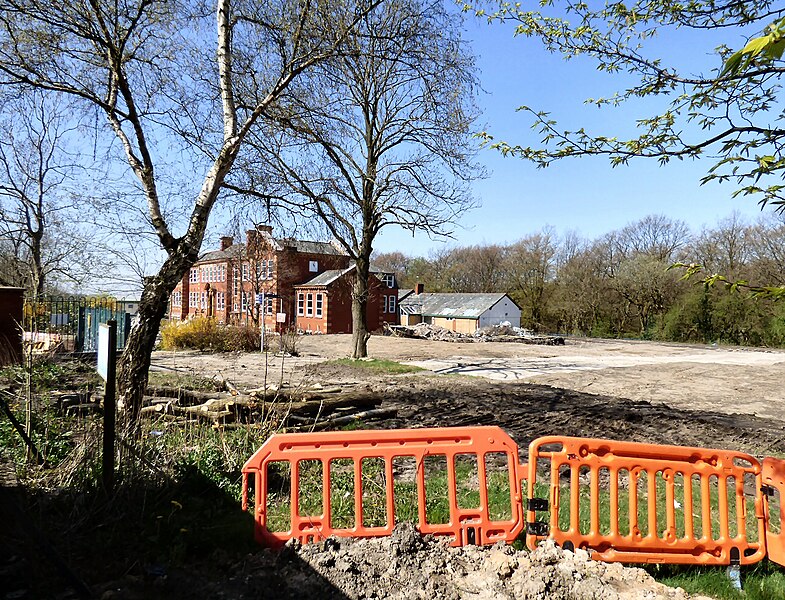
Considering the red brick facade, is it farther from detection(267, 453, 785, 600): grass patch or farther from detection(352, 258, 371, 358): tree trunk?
detection(267, 453, 785, 600): grass patch

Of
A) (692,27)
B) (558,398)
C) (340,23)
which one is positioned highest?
(340,23)

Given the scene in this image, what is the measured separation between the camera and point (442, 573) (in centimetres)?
355

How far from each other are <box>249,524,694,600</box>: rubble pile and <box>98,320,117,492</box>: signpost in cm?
160

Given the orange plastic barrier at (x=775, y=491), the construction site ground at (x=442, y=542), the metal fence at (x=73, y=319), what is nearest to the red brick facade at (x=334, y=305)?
the metal fence at (x=73, y=319)

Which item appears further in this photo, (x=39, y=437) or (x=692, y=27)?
(x=39, y=437)

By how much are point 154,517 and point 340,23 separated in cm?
737

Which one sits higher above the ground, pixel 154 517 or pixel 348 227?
pixel 348 227

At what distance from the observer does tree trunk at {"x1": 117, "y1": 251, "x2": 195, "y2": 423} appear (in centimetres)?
671

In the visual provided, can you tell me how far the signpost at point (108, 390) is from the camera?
13.3ft

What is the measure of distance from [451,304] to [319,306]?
14.3 meters

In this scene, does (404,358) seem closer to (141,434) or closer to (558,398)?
(558,398)

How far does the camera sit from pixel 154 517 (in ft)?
14.0

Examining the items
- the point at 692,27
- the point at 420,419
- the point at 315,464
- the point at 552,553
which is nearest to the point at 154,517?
the point at 315,464

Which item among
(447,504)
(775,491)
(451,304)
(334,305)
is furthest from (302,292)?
(775,491)
